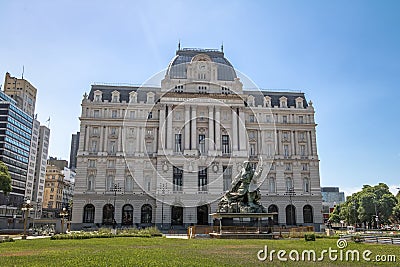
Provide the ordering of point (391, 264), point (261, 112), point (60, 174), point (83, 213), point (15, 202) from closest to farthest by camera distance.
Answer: point (391, 264), point (83, 213), point (261, 112), point (15, 202), point (60, 174)

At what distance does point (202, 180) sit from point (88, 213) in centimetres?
2240

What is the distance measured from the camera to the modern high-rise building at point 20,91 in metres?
122

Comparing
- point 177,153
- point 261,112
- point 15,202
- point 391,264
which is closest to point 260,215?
point 391,264

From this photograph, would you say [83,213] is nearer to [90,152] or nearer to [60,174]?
[90,152]

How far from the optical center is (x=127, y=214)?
2734 inches

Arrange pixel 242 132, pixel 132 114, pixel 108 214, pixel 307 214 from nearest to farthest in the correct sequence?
pixel 108 214 < pixel 307 214 < pixel 242 132 < pixel 132 114

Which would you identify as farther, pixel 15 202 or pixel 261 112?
pixel 15 202

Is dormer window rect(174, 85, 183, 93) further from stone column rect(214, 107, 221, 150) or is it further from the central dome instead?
stone column rect(214, 107, 221, 150)

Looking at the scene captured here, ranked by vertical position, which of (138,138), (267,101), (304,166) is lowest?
(304,166)

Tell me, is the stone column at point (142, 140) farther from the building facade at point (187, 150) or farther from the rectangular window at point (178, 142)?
the rectangular window at point (178, 142)

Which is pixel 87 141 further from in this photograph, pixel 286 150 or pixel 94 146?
pixel 286 150

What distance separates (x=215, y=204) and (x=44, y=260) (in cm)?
5197

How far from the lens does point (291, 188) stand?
73750 mm

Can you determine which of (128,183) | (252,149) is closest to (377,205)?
(252,149)
